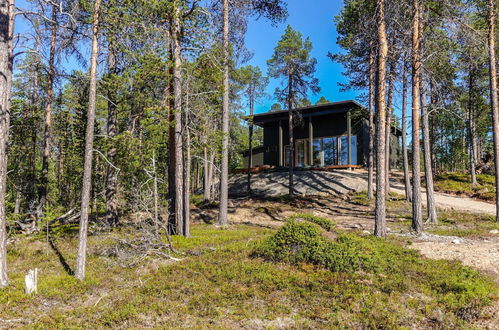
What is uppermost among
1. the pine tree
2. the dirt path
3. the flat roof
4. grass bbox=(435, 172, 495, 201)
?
the pine tree

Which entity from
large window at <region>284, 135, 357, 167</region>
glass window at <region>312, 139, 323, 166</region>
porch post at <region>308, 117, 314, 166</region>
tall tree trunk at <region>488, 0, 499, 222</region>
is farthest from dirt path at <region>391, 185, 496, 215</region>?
porch post at <region>308, 117, 314, 166</region>

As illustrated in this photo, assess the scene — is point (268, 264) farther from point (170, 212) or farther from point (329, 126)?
point (329, 126)

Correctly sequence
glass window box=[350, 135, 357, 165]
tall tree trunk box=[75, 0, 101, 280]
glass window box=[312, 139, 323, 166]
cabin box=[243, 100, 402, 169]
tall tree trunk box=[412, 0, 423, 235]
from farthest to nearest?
glass window box=[312, 139, 323, 166], glass window box=[350, 135, 357, 165], cabin box=[243, 100, 402, 169], tall tree trunk box=[412, 0, 423, 235], tall tree trunk box=[75, 0, 101, 280]

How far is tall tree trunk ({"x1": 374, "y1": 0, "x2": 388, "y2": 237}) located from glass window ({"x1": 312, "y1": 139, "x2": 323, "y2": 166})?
1630 cm

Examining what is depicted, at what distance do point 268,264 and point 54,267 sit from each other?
212 inches

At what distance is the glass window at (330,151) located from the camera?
2559 cm

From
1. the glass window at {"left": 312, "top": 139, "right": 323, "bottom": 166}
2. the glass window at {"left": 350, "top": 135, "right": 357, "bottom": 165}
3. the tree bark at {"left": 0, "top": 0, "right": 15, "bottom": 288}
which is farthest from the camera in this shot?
the glass window at {"left": 312, "top": 139, "right": 323, "bottom": 166}

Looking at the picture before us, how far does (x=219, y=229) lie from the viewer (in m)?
13.2

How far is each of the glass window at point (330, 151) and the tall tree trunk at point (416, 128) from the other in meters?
14.5

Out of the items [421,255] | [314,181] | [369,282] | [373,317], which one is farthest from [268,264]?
[314,181]

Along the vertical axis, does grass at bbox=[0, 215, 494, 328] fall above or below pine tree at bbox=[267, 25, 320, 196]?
below

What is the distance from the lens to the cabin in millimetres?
24578

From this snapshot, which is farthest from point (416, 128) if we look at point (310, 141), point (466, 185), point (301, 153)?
point (301, 153)

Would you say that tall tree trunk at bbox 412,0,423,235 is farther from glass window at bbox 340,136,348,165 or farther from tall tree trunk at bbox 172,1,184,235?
glass window at bbox 340,136,348,165
